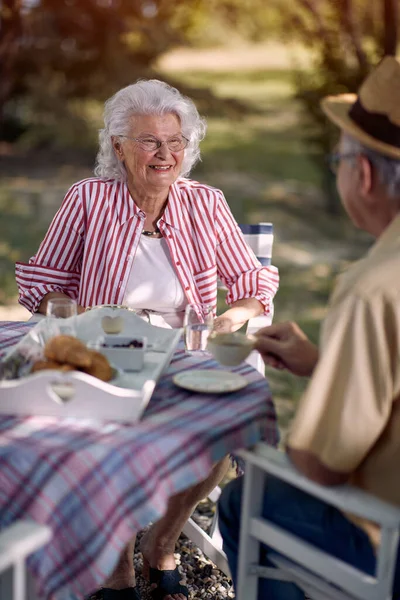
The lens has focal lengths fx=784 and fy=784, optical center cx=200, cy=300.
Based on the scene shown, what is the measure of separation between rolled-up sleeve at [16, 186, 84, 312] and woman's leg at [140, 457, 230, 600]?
3.22 feet

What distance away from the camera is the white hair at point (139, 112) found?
3.10 meters

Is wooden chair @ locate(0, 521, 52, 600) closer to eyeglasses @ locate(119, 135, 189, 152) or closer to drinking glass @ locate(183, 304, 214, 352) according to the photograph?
drinking glass @ locate(183, 304, 214, 352)

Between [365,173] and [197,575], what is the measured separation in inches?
67.4

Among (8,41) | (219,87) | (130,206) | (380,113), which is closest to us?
(380,113)

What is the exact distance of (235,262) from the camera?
3289mm

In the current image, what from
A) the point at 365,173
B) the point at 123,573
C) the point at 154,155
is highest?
the point at 365,173

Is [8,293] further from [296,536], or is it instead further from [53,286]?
[296,536]

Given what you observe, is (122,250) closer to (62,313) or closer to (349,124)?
(62,313)

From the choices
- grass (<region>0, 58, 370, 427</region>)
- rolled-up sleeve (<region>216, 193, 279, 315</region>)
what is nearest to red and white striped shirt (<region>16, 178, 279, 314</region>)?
rolled-up sleeve (<region>216, 193, 279, 315</region>)

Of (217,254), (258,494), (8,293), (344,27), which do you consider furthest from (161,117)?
(344,27)

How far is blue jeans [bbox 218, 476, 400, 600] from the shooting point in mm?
1910

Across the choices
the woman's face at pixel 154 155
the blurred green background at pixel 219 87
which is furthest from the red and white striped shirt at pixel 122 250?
the blurred green background at pixel 219 87

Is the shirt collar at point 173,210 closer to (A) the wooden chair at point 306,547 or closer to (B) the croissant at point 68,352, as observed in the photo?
(B) the croissant at point 68,352

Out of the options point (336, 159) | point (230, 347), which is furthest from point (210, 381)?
point (336, 159)
